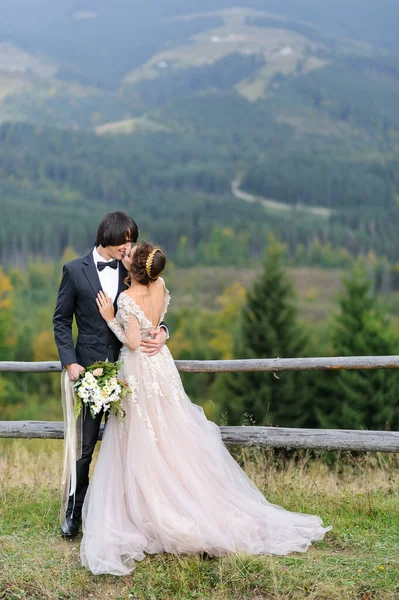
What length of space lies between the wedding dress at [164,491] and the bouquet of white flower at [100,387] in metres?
0.15

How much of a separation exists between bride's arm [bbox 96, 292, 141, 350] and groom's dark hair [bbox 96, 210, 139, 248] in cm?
37

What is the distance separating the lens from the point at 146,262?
14.7ft

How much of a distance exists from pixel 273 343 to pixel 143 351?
93.4 ft

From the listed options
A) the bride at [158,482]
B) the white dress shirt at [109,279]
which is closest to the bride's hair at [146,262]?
the bride at [158,482]

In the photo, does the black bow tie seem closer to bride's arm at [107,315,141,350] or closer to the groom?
the groom

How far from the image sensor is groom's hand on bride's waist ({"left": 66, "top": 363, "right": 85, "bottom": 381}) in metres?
4.63

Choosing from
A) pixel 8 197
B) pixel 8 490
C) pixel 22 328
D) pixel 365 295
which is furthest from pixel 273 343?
pixel 8 197

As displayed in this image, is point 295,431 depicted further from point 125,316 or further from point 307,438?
point 125,316

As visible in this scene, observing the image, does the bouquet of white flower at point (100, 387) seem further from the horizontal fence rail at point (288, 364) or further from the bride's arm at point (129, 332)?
the horizontal fence rail at point (288, 364)

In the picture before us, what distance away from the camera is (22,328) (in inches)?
2872

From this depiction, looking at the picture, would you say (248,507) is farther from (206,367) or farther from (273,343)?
(273,343)

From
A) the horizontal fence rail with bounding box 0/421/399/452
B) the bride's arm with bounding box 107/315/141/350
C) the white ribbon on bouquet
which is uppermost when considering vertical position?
the bride's arm with bounding box 107/315/141/350

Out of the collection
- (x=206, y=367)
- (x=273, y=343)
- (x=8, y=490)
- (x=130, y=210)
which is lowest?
(x=130, y=210)

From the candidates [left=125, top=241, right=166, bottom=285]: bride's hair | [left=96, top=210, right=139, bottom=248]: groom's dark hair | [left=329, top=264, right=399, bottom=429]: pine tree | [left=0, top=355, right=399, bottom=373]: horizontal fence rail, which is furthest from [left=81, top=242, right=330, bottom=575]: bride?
[left=329, top=264, right=399, bottom=429]: pine tree
